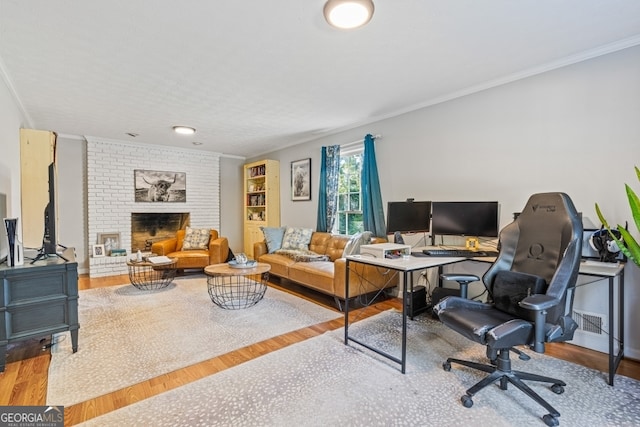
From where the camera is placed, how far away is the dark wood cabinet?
217 cm

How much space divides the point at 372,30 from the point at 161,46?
1.58 m

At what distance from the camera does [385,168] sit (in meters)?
4.04

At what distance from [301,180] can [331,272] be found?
7.80 feet

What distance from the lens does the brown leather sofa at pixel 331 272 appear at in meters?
3.41

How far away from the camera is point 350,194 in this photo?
15.4 ft

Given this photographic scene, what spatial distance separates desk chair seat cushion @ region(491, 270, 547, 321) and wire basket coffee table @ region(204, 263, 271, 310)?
234cm

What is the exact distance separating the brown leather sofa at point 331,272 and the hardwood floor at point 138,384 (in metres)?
0.48

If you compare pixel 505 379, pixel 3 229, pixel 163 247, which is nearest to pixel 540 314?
pixel 505 379

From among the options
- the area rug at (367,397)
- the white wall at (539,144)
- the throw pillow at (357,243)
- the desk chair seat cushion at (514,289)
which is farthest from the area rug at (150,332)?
the white wall at (539,144)

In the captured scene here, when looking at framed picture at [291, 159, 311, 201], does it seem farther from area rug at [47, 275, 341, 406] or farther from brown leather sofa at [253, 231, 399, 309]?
area rug at [47, 275, 341, 406]

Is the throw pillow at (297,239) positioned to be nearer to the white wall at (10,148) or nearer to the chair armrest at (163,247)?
the chair armrest at (163,247)

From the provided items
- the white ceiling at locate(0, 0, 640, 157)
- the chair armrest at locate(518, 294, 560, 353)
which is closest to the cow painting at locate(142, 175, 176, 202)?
the white ceiling at locate(0, 0, 640, 157)

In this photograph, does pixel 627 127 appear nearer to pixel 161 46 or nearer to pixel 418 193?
pixel 418 193

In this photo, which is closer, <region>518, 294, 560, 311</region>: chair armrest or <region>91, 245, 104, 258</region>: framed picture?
<region>518, 294, 560, 311</region>: chair armrest
